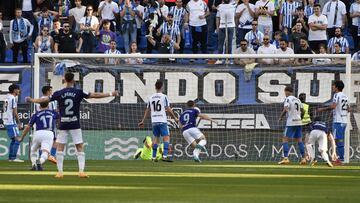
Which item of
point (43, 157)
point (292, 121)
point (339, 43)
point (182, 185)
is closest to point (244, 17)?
point (339, 43)

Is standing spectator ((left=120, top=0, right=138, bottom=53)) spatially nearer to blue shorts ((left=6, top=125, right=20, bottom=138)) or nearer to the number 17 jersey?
the number 17 jersey

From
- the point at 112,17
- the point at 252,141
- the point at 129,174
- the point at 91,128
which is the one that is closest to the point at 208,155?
the point at 252,141

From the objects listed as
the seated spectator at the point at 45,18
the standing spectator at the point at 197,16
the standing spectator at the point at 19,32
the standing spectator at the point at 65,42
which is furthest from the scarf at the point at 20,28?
the standing spectator at the point at 197,16

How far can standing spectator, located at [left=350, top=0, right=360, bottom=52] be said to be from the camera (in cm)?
3841

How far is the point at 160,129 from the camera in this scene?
33.4m

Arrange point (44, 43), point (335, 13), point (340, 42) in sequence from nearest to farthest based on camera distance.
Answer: point (44, 43), point (340, 42), point (335, 13)

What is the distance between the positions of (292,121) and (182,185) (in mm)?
12973

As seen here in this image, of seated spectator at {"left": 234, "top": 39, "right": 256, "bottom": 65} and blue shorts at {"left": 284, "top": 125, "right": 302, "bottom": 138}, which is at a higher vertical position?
seated spectator at {"left": 234, "top": 39, "right": 256, "bottom": 65}

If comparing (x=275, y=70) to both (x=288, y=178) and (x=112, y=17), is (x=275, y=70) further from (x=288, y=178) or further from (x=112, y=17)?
(x=288, y=178)

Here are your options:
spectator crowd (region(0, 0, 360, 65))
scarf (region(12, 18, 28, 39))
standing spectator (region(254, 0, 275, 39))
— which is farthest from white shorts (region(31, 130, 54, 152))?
standing spectator (region(254, 0, 275, 39))

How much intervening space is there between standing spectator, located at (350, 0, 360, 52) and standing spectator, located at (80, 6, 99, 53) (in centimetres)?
874

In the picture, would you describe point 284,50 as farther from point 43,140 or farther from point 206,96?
A: point 43,140

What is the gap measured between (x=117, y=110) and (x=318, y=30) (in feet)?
24.2

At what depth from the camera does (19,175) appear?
24641mm
